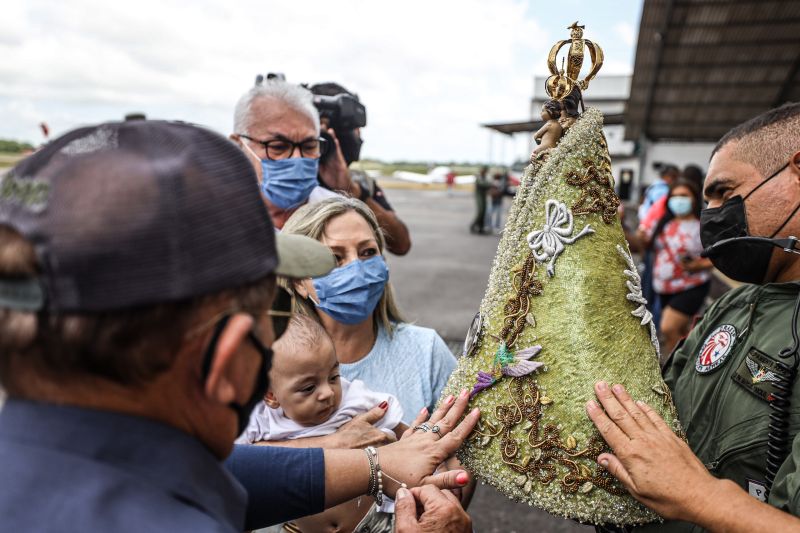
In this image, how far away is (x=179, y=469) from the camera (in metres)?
0.90

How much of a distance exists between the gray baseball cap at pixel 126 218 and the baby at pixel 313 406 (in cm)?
112

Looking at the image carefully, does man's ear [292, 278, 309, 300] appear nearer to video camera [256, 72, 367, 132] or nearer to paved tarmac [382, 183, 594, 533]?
paved tarmac [382, 183, 594, 533]

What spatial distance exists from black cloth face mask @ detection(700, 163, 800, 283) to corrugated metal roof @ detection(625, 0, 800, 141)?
11940 millimetres

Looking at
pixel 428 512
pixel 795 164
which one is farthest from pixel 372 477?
pixel 795 164

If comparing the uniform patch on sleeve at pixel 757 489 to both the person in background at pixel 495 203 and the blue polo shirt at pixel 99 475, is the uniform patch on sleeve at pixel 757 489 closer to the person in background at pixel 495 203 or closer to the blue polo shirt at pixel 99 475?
the blue polo shirt at pixel 99 475

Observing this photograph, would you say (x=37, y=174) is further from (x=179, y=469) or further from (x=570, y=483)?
(x=570, y=483)

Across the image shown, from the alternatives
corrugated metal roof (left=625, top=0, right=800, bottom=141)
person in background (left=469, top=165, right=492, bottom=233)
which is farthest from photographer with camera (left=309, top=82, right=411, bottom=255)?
person in background (left=469, top=165, right=492, bottom=233)

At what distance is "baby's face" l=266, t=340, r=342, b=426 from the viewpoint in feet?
6.41

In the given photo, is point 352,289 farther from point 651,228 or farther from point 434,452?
point 651,228

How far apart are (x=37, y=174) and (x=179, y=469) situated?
1.64 feet

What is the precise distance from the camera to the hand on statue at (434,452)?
5.12ft

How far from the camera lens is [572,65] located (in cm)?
153

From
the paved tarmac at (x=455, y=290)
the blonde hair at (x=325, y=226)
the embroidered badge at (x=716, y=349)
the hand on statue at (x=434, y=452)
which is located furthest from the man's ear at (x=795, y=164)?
the paved tarmac at (x=455, y=290)

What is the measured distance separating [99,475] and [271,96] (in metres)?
2.75
